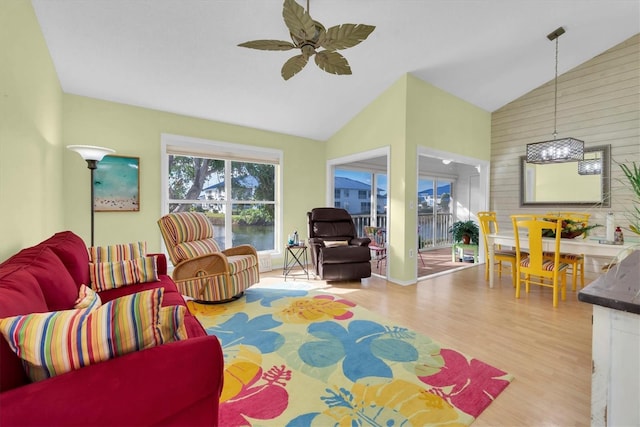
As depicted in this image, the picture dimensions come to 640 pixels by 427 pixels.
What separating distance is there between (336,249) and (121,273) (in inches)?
97.9

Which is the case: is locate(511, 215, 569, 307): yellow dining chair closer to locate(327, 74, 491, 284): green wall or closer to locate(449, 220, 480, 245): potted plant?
locate(327, 74, 491, 284): green wall

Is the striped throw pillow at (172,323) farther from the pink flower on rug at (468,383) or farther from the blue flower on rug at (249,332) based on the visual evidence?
the pink flower on rug at (468,383)

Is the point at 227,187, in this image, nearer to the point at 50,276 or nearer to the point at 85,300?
the point at 85,300

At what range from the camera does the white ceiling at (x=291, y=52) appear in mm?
2527

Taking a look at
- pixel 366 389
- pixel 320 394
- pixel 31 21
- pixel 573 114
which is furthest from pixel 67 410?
pixel 573 114

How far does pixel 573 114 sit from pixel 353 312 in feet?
15.5

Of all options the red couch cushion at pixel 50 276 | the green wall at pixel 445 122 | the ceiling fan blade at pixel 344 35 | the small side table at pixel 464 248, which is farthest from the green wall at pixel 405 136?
the red couch cushion at pixel 50 276

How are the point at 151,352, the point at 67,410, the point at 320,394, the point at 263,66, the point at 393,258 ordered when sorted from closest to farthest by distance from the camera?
the point at 67,410 < the point at 151,352 < the point at 320,394 < the point at 263,66 < the point at 393,258

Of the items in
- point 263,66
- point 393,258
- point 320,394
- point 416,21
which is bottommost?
point 320,394

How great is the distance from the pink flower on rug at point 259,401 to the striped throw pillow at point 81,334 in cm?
83

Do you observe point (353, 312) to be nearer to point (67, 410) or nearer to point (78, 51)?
point (67, 410)

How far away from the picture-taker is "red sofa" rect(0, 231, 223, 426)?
2.36 feet

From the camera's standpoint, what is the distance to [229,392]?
1.66 meters

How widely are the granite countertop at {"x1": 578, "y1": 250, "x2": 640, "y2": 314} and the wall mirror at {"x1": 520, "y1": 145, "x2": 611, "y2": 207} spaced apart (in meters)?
3.57
